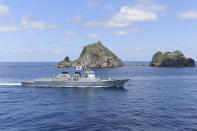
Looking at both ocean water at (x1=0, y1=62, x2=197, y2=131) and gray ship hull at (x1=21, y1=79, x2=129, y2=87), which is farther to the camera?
gray ship hull at (x1=21, y1=79, x2=129, y2=87)

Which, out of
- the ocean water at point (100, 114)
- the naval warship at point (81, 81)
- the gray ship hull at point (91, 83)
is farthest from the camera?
the naval warship at point (81, 81)

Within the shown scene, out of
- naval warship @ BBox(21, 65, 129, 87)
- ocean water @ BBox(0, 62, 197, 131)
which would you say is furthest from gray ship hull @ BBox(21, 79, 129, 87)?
ocean water @ BBox(0, 62, 197, 131)

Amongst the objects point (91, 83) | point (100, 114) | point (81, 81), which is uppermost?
point (81, 81)

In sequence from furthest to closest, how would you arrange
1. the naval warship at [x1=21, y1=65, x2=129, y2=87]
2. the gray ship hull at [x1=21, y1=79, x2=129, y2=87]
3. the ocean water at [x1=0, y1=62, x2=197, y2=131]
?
the naval warship at [x1=21, y1=65, x2=129, y2=87], the gray ship hull at [x1=21, y1=79, x2=129, y2=87], the ocean water at [x1=0, y1=62, x2=197, y2=131]

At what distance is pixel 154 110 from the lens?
178 ft

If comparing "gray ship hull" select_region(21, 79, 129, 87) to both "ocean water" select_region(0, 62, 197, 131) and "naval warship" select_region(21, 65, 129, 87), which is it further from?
"ocean water" select_region(0, 62, 197, 131)

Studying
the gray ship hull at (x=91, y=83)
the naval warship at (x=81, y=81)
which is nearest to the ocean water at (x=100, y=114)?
the gray ship hull at (x=91, y=83)

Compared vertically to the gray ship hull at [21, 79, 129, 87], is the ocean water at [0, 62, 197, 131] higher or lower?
lower

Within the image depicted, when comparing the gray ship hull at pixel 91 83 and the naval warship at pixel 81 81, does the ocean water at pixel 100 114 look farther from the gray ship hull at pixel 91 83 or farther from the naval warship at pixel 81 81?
the naval warship at pixel 81 81

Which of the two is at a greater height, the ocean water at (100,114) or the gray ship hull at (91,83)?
the gray ship hull at (91,83)

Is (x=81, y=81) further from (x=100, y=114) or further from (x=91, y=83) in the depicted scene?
(x=100, y=114)

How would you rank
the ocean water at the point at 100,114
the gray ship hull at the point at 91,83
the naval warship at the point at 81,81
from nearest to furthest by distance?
1. the ocean water at the point at 100,114
2. the gray ship hull at the point at 91,83
3. the naval warship at the point at 81,81

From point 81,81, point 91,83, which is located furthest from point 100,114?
point 81,81

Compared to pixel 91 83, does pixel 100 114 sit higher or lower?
lower
